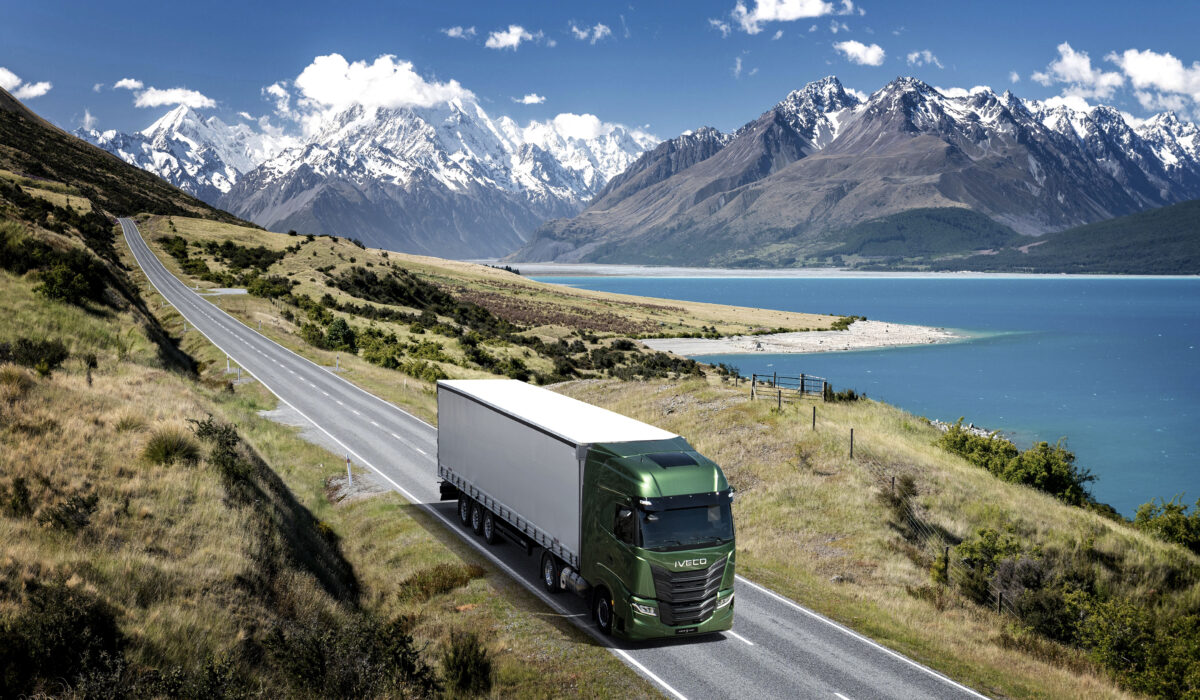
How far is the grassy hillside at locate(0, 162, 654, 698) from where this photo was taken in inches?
452

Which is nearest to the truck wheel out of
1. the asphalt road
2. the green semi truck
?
the green semi truck

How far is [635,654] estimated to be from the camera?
16.0 metres

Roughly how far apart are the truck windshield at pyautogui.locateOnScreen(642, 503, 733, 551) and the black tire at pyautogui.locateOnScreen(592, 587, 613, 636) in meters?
1.99

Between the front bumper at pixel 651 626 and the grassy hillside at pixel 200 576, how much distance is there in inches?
29.2

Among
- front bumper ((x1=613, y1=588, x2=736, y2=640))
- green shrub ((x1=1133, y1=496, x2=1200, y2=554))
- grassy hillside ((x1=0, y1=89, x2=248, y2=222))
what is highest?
grassy hillside ((x1=0, y1=89, x2=248, y2=222))

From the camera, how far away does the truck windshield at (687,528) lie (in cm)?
1520

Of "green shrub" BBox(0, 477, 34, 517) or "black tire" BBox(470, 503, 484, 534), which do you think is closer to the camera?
"green shrub" BBox(0, 477, 34, 517)

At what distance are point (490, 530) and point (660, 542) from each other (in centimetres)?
866

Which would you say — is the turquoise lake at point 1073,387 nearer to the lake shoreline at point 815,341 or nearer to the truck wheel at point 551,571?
the lake shoreline at point 815,341

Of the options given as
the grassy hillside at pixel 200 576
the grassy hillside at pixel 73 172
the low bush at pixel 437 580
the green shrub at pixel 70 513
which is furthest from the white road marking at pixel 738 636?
the grassy hillside at pixel 73 172

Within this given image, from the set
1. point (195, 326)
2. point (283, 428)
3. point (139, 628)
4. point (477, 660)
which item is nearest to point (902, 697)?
point (477, 660)

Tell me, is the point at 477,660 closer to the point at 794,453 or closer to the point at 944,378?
the point at 794,453

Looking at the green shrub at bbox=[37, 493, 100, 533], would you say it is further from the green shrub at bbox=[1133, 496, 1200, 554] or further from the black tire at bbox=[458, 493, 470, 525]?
the green shrub at bbox=[1133, 496, 1200, 554]

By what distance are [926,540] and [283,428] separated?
2882cm
